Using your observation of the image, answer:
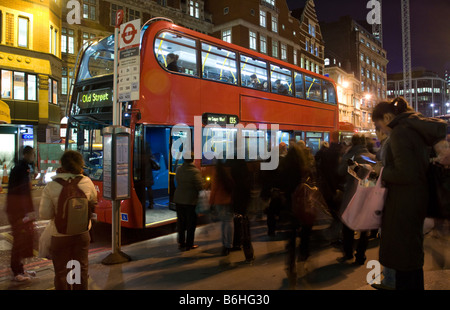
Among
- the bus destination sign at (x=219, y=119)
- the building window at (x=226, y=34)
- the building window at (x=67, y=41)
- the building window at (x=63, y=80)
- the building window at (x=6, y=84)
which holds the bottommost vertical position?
the bus destination sign at (x=219, y=119)

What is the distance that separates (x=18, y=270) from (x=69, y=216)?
6.69 ft

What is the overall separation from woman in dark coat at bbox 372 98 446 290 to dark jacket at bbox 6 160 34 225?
482 centimetres

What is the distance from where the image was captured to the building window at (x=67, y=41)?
84.6 ft

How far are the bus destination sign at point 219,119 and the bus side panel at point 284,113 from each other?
336 millimetres

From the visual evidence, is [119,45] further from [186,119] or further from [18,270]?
[18,270]

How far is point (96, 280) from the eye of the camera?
4758 millimetres

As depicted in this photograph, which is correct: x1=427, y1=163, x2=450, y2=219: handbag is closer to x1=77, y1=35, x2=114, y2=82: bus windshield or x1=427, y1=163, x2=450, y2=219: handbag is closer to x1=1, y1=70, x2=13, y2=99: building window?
x1=77, y1=35, x2=114, y2=82: bus windshield

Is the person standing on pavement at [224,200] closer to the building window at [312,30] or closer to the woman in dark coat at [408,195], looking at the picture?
the woman in dark coat at [408,195]

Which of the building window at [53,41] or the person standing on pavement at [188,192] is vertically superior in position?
the building window at [53,41]

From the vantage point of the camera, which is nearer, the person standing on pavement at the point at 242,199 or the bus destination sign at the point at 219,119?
the person standing on pavement at the point at 242,199

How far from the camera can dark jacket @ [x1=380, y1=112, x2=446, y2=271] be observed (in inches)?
95.9

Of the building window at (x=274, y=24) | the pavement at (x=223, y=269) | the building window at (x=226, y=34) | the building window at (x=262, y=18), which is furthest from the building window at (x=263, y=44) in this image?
the pavement at (x=223, y=269)

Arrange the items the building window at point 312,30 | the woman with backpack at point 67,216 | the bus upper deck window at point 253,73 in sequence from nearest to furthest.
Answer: the woman with backpack at point 67,216, the bus upper deck window at point 253,73, the building window at point 312,30
